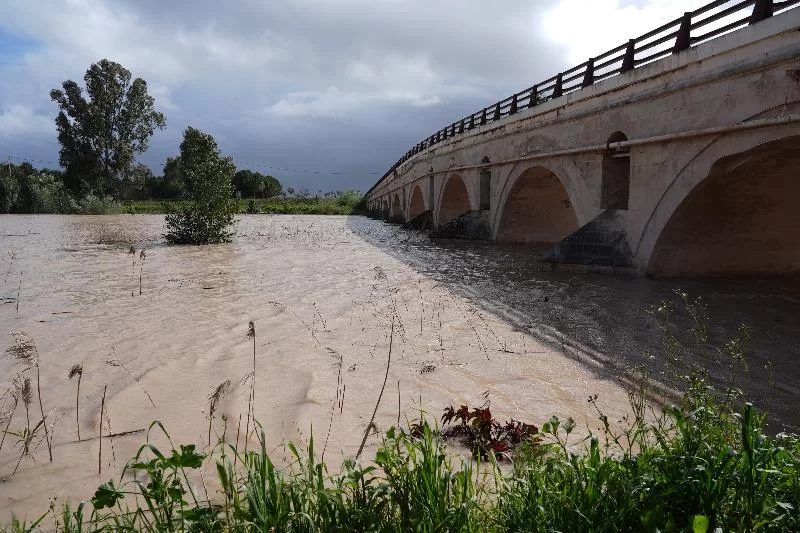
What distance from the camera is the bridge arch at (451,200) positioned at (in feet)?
89.7

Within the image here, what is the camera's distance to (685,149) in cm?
996

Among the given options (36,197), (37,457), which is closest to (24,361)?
(37,457)

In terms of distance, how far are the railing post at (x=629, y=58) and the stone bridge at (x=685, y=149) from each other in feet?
0.09

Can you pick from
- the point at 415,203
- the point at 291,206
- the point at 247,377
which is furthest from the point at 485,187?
the point at 291,206

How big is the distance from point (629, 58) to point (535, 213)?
29.5ft

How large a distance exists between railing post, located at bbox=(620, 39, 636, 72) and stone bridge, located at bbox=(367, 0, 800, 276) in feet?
0.09

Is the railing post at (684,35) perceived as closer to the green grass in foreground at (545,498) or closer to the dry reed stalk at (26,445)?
the green grass in foreground at (545,498)

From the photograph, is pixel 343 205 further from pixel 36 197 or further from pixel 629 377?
pixel 629 377

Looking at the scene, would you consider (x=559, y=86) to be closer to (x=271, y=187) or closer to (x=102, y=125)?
(x=102, y=125)

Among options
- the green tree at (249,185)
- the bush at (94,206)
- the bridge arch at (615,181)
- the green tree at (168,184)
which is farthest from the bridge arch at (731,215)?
the green tree at (249,185)

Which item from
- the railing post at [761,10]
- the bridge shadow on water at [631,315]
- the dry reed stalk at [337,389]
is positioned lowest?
the bridge shadow on water at [631,315]

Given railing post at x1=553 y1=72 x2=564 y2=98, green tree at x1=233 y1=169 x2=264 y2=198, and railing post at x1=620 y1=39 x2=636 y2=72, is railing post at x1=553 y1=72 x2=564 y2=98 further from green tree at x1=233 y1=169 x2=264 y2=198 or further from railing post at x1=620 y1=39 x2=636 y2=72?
green tree at x1=233 y1=169 x2=264 y2=198

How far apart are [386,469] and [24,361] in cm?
439

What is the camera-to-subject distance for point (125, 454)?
3.48 meters
